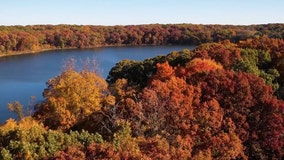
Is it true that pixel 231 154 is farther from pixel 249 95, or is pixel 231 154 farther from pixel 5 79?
pixel 5 79

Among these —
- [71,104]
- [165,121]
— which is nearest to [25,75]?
[71,104]

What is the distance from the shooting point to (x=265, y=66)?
42031 mm

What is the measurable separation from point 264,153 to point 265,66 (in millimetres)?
18455

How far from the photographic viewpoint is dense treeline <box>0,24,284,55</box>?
120188mm

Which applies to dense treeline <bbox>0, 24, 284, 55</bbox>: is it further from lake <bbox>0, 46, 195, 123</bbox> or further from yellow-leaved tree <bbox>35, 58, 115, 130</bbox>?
yellow-leaved tree <bbox>35, 58, 115, 130</bbox>

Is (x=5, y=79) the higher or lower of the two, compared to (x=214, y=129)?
lower

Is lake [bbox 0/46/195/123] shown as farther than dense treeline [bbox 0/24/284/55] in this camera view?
No

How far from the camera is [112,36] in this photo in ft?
488

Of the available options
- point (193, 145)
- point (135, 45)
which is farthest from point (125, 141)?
point (135, 45)

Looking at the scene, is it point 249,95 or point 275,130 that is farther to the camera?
point 249,95

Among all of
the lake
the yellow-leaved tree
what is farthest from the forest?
the lake

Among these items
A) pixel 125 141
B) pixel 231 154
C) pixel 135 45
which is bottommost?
pixel 135 45

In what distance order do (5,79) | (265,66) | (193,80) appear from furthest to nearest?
(5,79) → (265,66) → (193,80)

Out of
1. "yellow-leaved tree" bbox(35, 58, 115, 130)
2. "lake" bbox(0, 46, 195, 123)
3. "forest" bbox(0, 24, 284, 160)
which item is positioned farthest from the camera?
"lake" bbox(0, 46, 195, 123)
